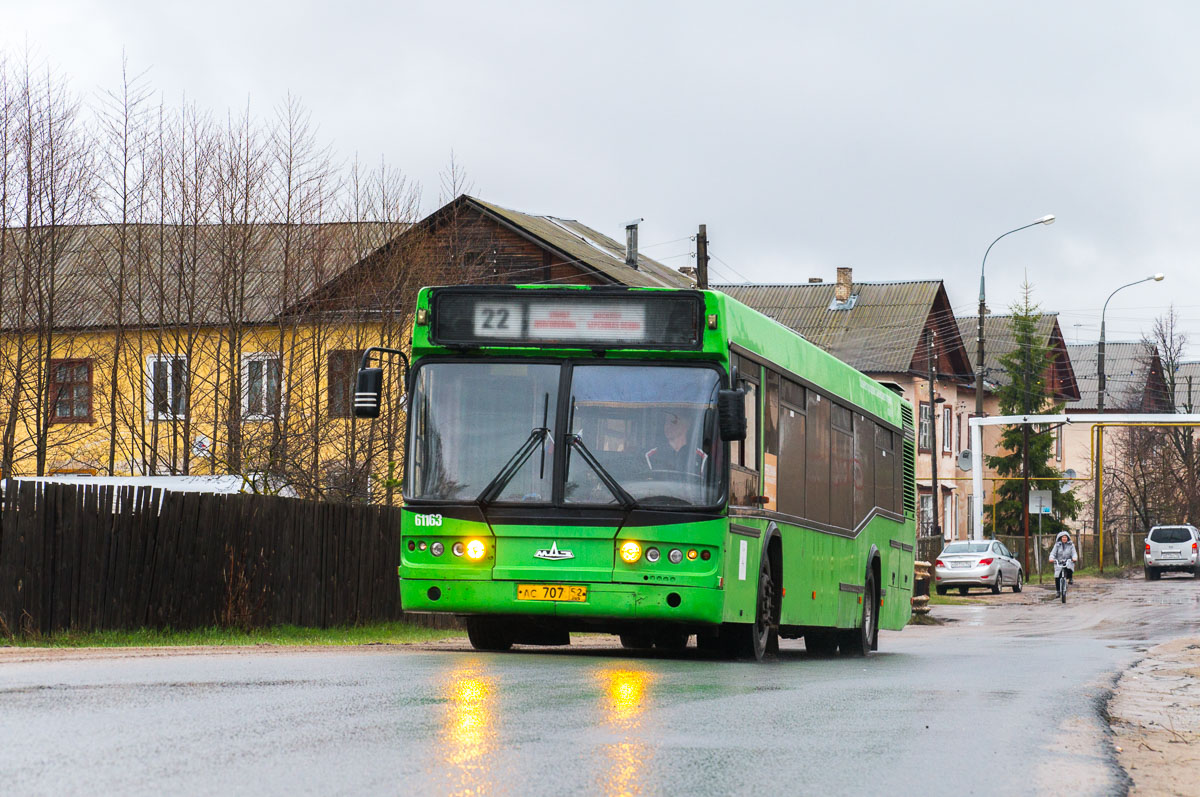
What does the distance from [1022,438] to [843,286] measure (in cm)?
1154

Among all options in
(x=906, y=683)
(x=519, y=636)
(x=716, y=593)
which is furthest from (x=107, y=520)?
(x=906, y=683)

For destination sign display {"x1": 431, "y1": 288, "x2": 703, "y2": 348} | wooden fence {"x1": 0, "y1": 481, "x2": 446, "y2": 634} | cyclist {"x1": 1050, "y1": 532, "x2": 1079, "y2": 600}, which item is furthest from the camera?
cyclist {"x1": 1050, "y1": 532, "x2": 1079, "y2": 600}

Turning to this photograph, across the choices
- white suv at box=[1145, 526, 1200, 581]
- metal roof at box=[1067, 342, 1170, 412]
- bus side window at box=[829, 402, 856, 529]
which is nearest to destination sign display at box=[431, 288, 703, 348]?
bus side window at box=[829, 402, 856, 529]

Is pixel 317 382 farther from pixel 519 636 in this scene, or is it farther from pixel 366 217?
pixel 519 636

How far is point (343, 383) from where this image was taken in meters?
30.6

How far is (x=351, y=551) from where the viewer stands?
22750mm

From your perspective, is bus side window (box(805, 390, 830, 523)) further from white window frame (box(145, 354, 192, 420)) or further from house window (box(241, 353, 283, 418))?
white window frame (box(145, 354, 192, 420))

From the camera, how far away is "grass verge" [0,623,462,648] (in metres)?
16.9

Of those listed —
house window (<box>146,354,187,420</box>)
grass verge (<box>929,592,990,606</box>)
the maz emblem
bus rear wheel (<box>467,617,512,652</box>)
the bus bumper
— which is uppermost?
house window (<box>146,354,187,420</box>)

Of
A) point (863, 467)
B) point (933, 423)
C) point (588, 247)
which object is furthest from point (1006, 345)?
point (863, 467)

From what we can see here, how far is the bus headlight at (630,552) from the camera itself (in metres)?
13.9

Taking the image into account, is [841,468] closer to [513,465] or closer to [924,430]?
[513,465]

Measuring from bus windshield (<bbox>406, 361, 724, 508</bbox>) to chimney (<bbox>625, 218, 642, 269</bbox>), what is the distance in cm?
4097

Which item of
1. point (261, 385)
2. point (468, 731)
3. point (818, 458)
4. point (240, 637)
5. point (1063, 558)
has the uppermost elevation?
point (261, 385)
